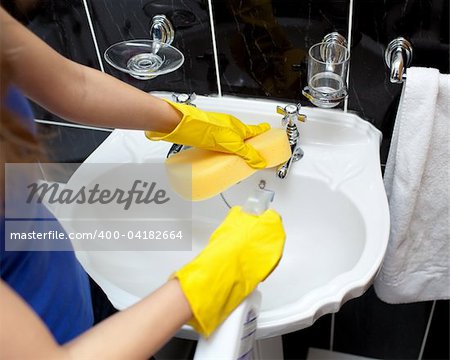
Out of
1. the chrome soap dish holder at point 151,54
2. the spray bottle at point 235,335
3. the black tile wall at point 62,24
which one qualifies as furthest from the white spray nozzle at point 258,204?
the black tile wall at point 62,24

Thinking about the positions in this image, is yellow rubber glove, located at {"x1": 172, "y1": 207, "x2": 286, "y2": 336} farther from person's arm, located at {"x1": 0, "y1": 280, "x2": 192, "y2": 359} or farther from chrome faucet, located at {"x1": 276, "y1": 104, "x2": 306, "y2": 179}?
chrome faucet, located at {"x1": 276, "y1": 104, "x2": 306, "y2": 179}

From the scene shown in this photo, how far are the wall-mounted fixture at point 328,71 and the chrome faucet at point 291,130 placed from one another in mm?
35

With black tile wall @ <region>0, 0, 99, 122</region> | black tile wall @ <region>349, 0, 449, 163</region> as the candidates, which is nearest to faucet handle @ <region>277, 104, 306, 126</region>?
black tile wall @ <region>349, 0, 449, 163</region>

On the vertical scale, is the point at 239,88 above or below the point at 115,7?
below

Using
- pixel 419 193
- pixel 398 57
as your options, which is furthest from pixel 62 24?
pixel 419 193

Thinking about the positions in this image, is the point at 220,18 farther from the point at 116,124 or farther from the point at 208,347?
the point at 208,347

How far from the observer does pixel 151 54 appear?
1010 mm

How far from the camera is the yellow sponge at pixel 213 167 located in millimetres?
883

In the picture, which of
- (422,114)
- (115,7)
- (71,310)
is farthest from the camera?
(115,7)

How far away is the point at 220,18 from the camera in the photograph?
37.5 inches

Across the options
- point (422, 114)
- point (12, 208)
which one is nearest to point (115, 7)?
point (12, 208)

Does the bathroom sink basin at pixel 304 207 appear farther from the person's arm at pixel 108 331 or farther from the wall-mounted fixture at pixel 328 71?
the person's arm at pixel 108 331

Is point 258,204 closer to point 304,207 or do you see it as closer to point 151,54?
point 304,207

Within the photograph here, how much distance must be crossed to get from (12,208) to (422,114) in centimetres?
63
